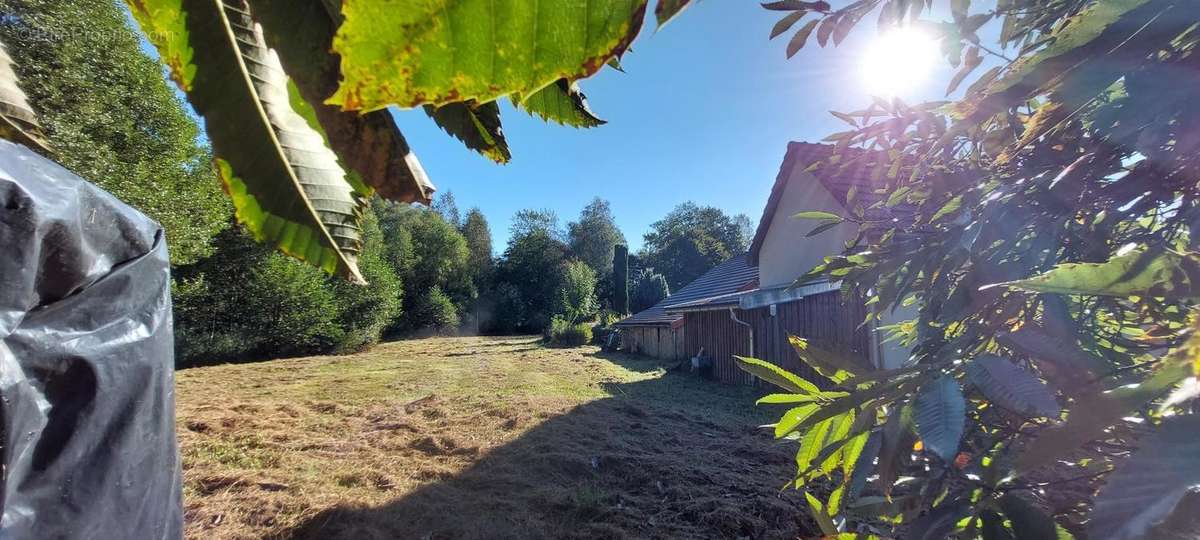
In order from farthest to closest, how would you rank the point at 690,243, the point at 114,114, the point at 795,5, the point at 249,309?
the point at 690,243
the point at 249,309
the point at 114,114
the point at 795,5

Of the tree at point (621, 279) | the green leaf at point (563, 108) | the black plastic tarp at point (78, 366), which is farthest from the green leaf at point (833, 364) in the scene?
the tree at point (621, 279)

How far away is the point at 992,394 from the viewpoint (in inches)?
27.0

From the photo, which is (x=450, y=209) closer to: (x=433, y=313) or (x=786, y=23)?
(x=433, y=313)

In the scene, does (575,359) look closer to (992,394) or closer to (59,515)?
(59,515)

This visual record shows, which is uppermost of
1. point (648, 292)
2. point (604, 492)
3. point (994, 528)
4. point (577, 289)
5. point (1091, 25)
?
point (577, 289)

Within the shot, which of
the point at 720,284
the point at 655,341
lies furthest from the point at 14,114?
the point at 655,341

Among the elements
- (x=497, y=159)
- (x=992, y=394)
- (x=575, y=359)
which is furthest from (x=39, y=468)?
(x=575, y=359)

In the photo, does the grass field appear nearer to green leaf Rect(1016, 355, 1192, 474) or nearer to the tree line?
the tree line

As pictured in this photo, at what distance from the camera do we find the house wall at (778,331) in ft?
24.0

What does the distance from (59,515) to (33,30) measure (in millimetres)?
6282

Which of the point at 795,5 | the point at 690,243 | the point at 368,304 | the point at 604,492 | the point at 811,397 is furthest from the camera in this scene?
the point at 690,243

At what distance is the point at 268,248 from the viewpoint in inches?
20.5

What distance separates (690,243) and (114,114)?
3885 cm

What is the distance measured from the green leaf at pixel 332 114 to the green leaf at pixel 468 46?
0.43ft
